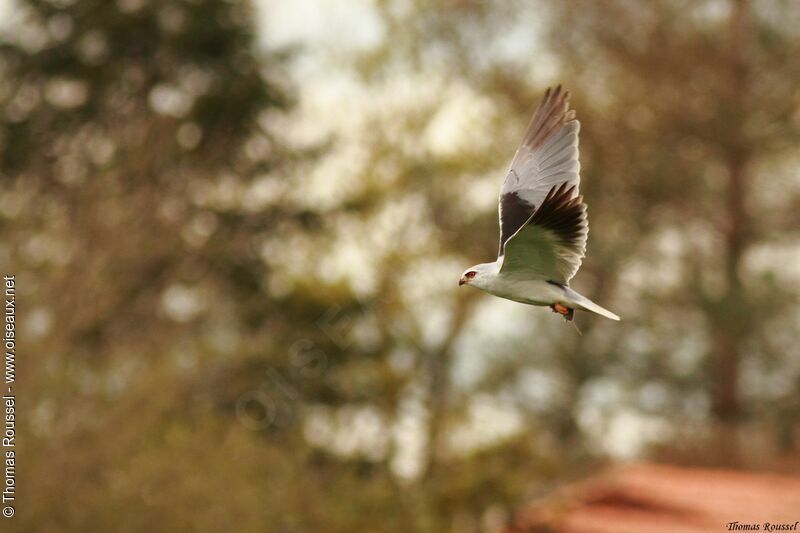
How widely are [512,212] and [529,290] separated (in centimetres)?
25

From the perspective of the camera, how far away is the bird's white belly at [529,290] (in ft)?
2.51

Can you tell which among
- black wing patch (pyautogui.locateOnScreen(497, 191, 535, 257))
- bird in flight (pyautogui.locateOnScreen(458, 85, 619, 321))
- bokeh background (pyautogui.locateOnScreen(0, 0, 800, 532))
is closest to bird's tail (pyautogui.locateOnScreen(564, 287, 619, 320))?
bird in flight (pyautogui.locateOnScreen(458, 85, 619, 321))

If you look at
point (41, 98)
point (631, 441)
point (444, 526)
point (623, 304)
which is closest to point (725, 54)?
point (623, 304)

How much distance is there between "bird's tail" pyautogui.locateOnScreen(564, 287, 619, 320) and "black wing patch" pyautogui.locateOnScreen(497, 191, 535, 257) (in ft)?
0.51

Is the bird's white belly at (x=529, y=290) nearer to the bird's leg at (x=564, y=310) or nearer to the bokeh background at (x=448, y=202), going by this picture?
the bird's leg at (x=564, y=310)

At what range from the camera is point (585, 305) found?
74 cm

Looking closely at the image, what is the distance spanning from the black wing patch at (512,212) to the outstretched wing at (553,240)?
76mm

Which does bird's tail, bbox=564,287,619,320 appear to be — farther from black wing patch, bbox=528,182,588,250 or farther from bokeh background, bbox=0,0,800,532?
bokeh background, bbox=0,0,800,532

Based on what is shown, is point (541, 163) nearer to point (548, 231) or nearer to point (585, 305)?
point (548, 231)

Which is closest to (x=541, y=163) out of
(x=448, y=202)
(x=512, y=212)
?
(x=512, y=212)

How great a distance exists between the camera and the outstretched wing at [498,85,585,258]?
888 mm

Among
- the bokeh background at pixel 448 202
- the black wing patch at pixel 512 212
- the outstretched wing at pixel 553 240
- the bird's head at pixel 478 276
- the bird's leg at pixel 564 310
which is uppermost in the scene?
the bokeh background at pixel 448 202

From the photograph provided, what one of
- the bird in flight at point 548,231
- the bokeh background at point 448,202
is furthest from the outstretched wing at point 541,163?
the bokeh background at point 448,202

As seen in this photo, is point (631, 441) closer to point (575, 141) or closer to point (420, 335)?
point (420, 335)
